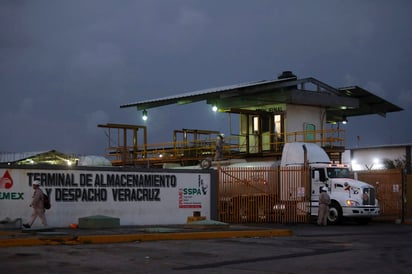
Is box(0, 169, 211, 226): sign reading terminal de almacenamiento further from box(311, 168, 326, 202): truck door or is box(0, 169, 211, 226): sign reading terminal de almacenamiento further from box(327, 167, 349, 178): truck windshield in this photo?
box(327, 167, 349, 178): truck windshield

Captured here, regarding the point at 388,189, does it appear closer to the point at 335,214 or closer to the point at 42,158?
the point at 335,214

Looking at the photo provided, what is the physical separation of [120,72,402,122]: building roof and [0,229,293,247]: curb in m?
17.6

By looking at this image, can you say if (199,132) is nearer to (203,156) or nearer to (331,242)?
(203,156)

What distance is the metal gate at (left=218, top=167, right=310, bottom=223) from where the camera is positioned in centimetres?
2917

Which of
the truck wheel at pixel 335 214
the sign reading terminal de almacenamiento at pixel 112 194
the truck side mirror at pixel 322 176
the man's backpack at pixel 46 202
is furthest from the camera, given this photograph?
the truck side mirror at pixel 322 176

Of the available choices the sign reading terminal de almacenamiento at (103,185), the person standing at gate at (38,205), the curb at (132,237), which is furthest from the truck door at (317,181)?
the person standing at gate at (38,205)

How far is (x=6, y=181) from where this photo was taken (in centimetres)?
2189

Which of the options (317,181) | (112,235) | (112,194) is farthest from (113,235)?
(317,181)

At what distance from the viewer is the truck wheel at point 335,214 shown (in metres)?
28.7

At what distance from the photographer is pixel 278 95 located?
39.6 metres

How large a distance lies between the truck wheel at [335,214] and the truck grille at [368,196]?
1154mm

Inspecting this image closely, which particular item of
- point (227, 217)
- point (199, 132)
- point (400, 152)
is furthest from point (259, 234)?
point (400, 152)

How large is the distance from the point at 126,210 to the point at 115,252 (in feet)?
33.8

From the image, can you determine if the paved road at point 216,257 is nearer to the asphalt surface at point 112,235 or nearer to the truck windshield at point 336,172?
the asphalt surface at point 112,235
